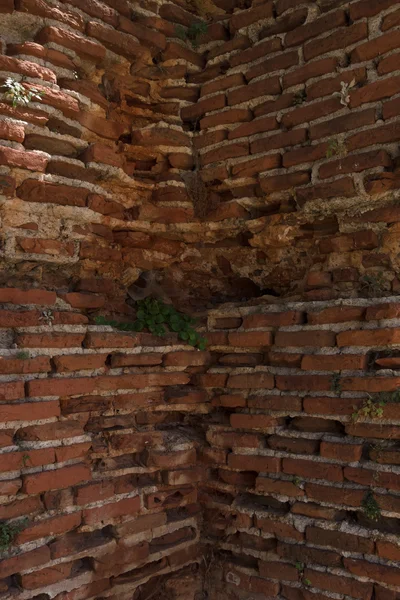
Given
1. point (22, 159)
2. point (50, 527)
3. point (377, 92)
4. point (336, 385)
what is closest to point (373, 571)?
point (336, 385)

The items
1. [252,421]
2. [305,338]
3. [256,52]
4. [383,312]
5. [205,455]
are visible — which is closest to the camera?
[383,312]

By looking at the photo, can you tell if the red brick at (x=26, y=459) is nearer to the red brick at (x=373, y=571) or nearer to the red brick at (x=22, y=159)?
the red brick at (x=22, y=159)

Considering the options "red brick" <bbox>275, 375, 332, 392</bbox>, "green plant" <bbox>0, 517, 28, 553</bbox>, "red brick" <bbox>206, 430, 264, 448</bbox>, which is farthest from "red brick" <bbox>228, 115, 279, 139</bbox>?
"green plant" <bbox>0, 517, 28, 553</bbox>

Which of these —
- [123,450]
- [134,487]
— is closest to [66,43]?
[123,450]

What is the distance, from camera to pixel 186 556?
10.0 ft

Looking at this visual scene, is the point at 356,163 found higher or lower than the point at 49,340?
higher

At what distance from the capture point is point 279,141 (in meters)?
3.00

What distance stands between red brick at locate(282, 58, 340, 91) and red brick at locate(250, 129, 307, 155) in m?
0.21

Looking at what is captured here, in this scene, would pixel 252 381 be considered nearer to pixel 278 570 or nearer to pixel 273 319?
pixel 273 319

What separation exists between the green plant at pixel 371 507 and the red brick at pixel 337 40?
2.30 meters

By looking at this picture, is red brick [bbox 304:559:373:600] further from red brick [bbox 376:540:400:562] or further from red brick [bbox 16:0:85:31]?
red brick [bbox 16:0:85:31]

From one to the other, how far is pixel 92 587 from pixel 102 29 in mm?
2980

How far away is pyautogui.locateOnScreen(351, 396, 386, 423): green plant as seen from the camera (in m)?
2.52

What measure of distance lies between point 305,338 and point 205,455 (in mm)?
899
